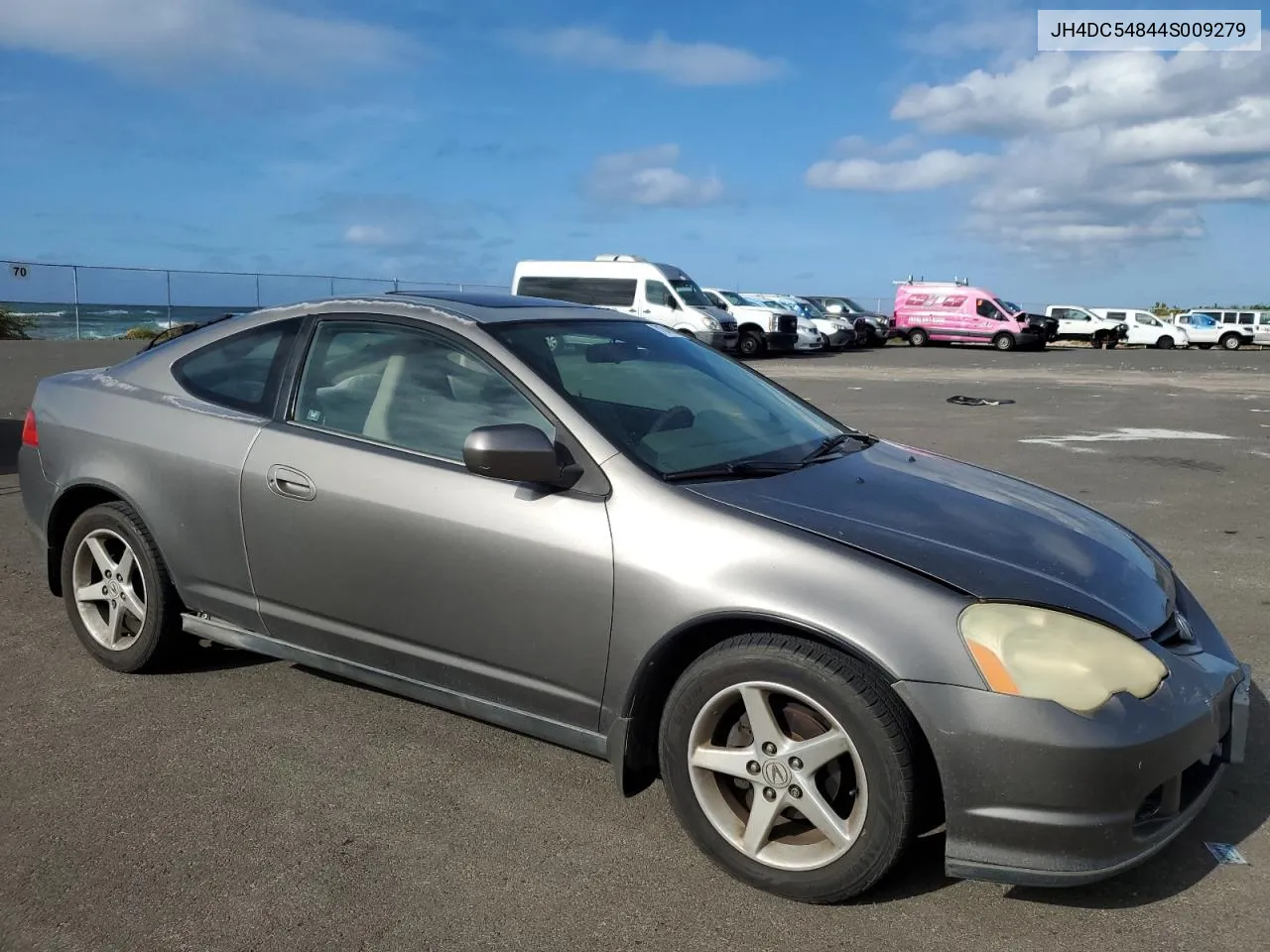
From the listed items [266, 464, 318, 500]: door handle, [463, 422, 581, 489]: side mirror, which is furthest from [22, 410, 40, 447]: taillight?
[463, 422, 581, 489]: side mirror

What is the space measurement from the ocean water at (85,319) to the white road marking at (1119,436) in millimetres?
26026

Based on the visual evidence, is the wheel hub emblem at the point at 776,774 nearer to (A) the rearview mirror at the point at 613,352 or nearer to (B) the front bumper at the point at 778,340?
(A) the rearview mirror at the point at 613,352

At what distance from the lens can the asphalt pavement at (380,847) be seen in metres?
2.63

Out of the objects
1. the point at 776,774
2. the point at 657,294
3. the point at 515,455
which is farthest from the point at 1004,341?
the point at 776,774

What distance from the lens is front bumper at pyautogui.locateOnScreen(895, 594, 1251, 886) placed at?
248 centimetres

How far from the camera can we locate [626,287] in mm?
27078

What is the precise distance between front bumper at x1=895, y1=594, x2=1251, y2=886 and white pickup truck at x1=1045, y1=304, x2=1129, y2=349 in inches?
1710

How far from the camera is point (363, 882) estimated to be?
283 centimetres

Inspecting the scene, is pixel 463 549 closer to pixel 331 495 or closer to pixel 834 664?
pixel 331 495

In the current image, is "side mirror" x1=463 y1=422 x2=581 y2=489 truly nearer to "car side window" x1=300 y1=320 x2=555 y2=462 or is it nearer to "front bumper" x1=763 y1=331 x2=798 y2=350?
"car side window" x1=300 y1=320 x2=555 y2=462

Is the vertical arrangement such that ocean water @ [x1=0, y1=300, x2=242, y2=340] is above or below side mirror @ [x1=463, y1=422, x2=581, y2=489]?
above

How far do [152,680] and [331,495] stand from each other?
1338 mm

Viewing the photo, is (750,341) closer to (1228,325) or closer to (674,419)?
(1228,325)

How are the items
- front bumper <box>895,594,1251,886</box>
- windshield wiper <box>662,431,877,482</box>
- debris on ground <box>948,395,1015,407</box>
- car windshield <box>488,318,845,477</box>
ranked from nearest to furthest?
front bumper <box>895,594,1251,886</box> < windshield wiper <box>662,431,877,482</box> < car windshield <box>488,318,845,477</box> < debris on ground <box>948,395,1015,407</box>
